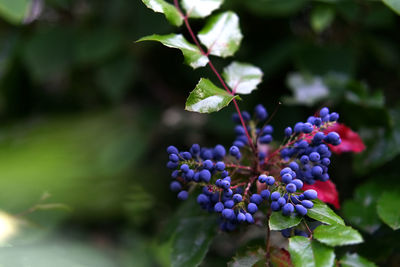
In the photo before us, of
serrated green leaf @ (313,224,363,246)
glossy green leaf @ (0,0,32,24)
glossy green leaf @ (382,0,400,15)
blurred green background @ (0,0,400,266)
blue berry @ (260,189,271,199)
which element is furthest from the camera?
glossy green leaf @ (0,0,32,24)

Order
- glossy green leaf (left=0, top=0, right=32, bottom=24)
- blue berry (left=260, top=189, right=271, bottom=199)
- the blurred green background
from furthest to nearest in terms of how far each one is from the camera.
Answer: glossy green leaf (left=0, top=0, right=32, bottom=24), the blurred green background, blue berry (left=260, top=189, right=271, bottom=199)

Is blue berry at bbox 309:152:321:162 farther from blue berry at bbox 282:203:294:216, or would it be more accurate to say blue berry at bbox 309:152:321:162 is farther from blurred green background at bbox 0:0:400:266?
blurred green background at bbox 0:0:400:266

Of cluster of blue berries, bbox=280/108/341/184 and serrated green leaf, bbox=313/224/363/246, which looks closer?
serrated green leaf, bbox=313/224/363/246

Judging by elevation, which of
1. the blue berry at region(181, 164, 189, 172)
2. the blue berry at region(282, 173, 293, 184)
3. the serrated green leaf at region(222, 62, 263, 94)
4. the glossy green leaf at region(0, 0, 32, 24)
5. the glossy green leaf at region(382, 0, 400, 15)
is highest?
the glossy green leaf at region(0, 0, 32, 24)

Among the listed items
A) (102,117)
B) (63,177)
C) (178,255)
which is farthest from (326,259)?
(102,117)

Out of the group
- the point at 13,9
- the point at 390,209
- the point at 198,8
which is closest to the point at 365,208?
the point at 390,209

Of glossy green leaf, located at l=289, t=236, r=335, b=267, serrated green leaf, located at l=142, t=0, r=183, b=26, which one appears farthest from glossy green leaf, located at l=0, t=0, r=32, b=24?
glossy green leaf, located at l=289, t=236, r=335, b=267

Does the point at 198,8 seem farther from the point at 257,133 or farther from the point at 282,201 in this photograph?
the point at 282,201
